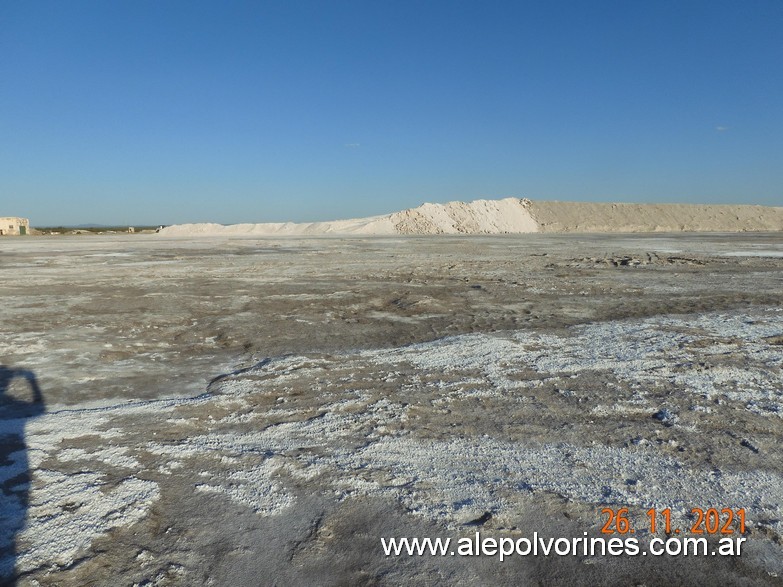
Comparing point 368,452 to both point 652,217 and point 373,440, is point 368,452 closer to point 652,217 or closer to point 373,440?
point 373,440

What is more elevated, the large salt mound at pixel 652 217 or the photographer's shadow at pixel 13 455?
the large salt mound at pixel 652 217

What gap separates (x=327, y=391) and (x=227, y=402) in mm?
923

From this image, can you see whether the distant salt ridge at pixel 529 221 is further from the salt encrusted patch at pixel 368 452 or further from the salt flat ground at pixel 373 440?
the salt encrusted patch at pixel 368 452

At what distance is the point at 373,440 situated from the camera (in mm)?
4066

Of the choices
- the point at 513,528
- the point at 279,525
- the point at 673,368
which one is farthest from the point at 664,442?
the point at 279,525

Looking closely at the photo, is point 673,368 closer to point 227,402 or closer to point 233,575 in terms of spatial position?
point 227,402

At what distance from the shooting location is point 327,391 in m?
5.28

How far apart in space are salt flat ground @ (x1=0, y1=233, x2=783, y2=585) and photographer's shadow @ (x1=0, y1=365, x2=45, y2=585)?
0.8 inches

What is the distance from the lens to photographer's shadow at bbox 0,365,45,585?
9.05 ft

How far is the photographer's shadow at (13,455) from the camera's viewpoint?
109 inches

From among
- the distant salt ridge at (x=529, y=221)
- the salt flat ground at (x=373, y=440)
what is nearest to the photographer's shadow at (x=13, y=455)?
the salt flat ground at (x=373, y=440)
